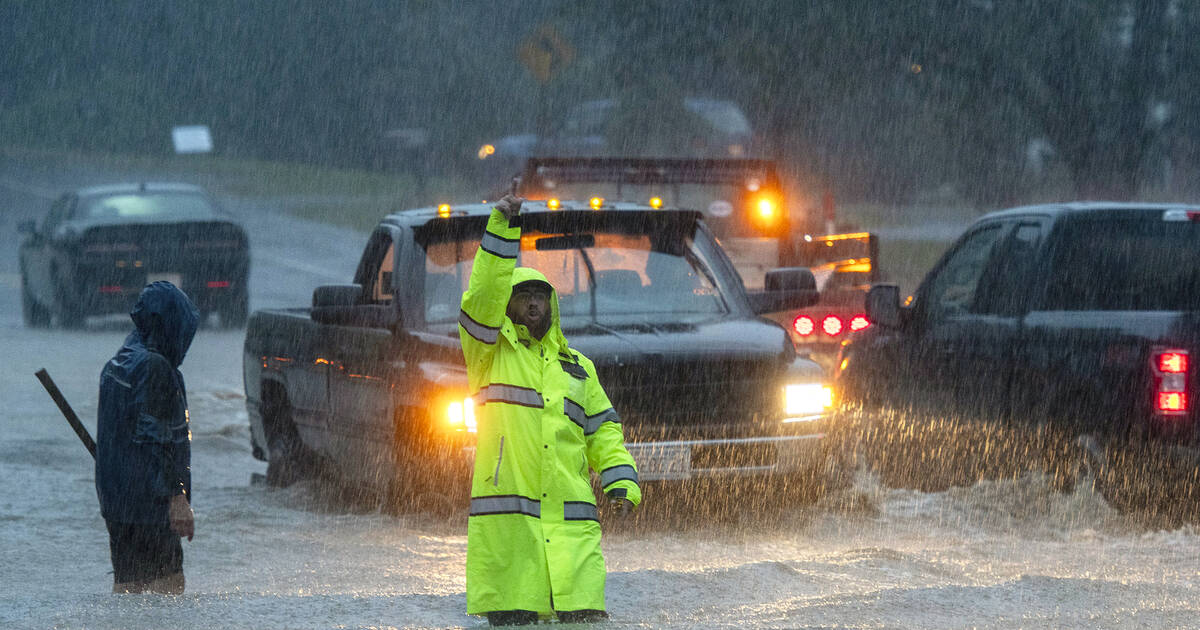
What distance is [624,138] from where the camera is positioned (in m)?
38.2

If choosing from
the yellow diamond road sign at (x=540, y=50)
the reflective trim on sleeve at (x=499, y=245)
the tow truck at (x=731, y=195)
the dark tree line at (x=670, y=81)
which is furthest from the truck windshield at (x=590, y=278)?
the yellow diamond road sign at (x=540, y=50)

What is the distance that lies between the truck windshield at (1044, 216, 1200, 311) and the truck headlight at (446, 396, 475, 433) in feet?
8.98

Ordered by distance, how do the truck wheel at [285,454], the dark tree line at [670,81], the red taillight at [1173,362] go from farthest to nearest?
the dark tree line at [670,81] < the truck wheel at [285,454] < the red taillight at [1173,362]

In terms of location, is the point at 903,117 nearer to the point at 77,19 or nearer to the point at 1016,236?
the point at 1016,236

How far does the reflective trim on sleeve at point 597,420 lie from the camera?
6012 mm

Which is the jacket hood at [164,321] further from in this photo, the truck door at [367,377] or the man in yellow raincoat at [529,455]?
the truck door at [367,377]

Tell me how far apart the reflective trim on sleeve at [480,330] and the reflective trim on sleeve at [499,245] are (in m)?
0.22

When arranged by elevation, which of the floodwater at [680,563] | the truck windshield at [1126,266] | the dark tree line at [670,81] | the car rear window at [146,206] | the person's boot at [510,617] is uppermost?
the dark tree line at [670,81]

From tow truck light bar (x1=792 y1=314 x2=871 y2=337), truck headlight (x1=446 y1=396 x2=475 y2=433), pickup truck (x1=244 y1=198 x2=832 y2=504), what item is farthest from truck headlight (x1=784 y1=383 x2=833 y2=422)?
tow truck light bar (x1=792 y1=314 x2=871 y2=337)

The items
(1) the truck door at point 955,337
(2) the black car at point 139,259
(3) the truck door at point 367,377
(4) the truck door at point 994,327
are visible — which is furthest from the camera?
(2) the black car at point 139,259

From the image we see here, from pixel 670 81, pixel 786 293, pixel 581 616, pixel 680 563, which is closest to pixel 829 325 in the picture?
pixel 786 293

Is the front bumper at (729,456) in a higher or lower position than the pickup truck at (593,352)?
lower

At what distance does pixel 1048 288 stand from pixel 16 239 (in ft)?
95.8

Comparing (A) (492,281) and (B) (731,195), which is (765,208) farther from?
(A) (492,281)
